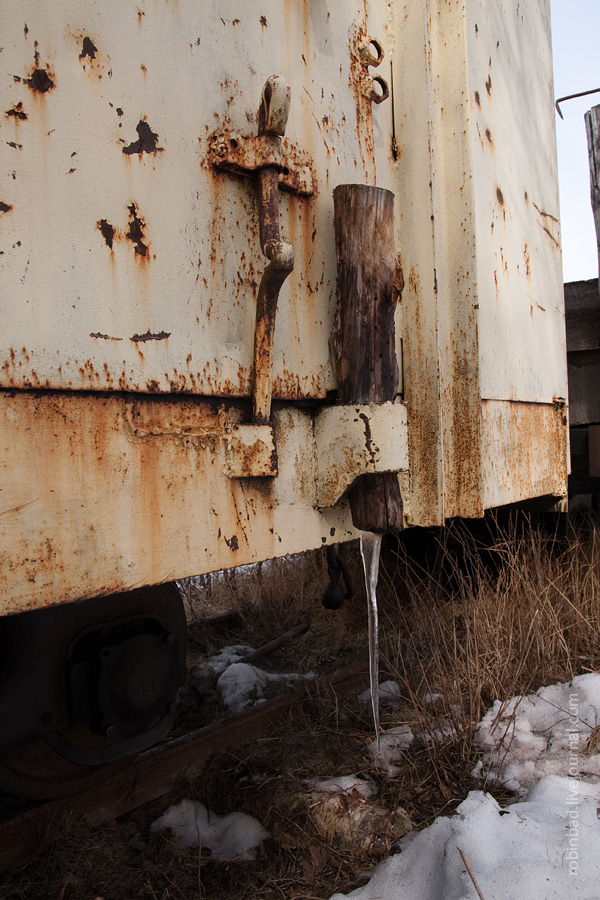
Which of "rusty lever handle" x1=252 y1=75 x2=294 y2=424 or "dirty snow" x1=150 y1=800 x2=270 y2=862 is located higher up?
"rusty lever handle" x1=252 y1=75 x2=294 y2=424

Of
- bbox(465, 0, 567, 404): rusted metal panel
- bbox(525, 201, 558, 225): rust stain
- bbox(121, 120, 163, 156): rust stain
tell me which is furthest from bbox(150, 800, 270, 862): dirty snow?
bbox(525, 201, 558, 225): rust stain

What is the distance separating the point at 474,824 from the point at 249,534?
100cm

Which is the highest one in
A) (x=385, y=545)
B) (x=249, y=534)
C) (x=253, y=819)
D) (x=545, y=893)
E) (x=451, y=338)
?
(x=451, y=338)

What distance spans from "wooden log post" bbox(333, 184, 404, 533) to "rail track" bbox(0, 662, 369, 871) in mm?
1139

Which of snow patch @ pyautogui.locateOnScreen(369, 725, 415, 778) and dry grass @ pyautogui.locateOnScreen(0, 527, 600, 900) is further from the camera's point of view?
snow patch @ pyautogui.locateOnScreen(369, 725, 415, 778)

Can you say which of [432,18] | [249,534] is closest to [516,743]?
[249,534]

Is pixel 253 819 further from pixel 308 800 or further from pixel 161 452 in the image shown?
pixel 161 452

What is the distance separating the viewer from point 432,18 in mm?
2154

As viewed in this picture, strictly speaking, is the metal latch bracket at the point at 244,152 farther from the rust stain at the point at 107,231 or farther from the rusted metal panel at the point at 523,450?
the rusted metal panel at the point at 523,450

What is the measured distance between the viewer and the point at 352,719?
2.60 m

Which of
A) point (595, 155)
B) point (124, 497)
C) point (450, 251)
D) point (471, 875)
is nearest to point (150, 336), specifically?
point (124, 497)

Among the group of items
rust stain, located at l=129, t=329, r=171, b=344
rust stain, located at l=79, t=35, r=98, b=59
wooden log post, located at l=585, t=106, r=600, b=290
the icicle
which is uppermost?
wooden log post, located at l=585, t=106, r=600, b=290

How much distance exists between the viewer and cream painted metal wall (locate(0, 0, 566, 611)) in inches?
46.9

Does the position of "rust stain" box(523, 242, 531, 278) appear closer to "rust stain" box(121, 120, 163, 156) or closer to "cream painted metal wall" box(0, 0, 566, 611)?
"cream painted metal wall" box(0, 0, 566, 611)
